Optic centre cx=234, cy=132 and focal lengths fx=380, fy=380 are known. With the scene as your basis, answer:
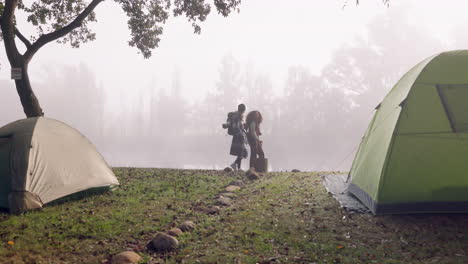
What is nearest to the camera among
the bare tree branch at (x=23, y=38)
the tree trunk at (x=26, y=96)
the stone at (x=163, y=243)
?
the stone at (x=163, y=243)

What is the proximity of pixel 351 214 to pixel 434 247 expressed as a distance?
6.99 feet

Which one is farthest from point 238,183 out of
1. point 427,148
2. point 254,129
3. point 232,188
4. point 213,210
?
point 427,148

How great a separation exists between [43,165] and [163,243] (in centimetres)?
482

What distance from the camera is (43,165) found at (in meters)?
9.77

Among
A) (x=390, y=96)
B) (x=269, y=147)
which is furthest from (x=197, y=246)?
(x=269, y=147)

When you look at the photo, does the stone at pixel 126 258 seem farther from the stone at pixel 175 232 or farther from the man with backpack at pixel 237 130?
the man with backpack at pixel 237 130

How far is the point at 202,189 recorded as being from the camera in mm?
12430

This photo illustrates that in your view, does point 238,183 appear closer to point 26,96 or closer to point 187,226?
point 187,226

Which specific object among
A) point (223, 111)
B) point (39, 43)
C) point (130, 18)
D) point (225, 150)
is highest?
point (130, 18)

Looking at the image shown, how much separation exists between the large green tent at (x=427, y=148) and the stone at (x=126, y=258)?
495 centimetres

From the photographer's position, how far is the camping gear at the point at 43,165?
9.21m

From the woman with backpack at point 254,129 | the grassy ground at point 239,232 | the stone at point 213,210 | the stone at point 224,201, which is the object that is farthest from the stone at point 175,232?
the woman with backpack at point 254,129

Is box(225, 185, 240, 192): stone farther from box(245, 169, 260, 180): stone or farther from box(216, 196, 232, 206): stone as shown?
box(245, 169, 260, 180): stone

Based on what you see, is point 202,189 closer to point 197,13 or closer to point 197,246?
point 197,246
